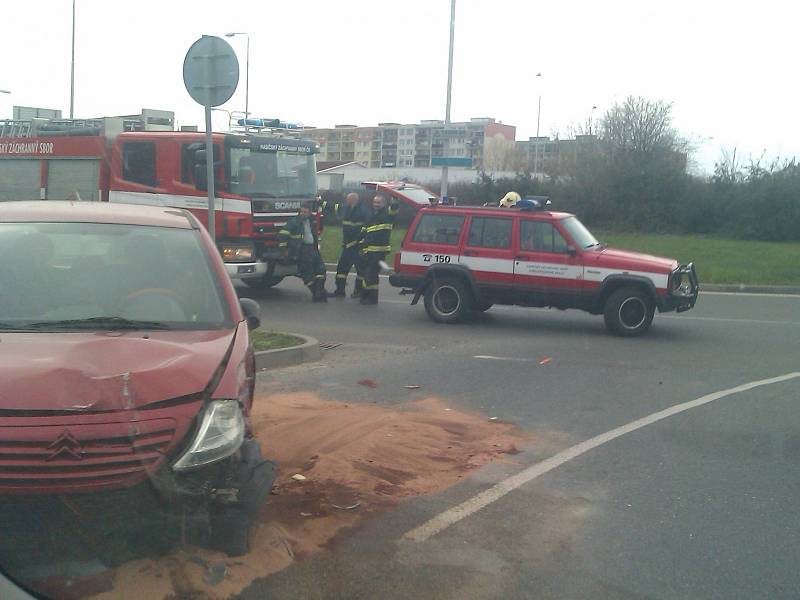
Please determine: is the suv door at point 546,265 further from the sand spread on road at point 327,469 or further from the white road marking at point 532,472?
the sand spread on road at point 327,469

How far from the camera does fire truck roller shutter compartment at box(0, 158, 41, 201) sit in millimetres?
18391

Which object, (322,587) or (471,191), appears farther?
(471,191)

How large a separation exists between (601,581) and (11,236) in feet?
11.9

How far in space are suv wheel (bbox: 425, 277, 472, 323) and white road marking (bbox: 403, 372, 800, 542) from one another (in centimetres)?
498

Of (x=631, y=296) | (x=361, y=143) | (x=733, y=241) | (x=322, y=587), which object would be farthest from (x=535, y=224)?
(x=361, y=143)

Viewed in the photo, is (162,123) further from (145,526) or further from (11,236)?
(145,526)

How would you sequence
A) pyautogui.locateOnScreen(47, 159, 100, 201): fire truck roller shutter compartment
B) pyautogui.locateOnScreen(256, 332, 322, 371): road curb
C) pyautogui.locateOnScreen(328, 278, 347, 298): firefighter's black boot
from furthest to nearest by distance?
pyautogui.locateOnScreen(47, 159, 100, 201): fire truck roller shutter compartment, pyautogui.locateOnScreen(328, 278, 347, 298): firefighter's black boot, pyautogui.locateOnScreen(256, 332, 322, 371): road curb

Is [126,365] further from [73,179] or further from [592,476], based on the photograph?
[73,179]

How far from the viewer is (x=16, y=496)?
11.8ft

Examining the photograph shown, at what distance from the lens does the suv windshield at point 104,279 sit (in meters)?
4.71

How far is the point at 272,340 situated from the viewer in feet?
35.3

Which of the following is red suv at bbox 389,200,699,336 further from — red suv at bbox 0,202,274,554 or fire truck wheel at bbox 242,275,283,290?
red suv at bbox 0,202,274,554

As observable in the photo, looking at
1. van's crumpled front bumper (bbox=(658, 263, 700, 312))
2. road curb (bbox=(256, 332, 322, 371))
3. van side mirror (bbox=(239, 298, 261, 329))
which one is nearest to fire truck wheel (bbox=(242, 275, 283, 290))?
road curb (bbox=(256, 332, 322, 371))

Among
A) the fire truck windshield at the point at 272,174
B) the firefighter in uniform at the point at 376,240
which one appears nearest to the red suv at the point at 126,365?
the fire truck windshield at the point at 272,174
